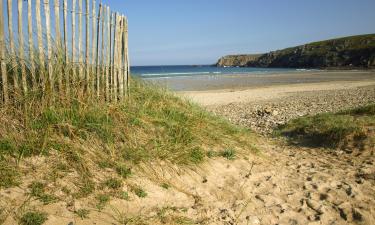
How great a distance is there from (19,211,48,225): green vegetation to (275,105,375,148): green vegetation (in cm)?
493

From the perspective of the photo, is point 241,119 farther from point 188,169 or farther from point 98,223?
point 98,223

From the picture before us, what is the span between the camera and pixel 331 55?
233 ft

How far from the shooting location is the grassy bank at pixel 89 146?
346cm

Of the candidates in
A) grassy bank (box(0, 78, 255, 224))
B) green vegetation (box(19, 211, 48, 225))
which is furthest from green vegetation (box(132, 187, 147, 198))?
A: green vegetation (box(19, 211, 48, 225))

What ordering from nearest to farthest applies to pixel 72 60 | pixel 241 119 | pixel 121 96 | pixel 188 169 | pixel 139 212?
pixel 139 212, pixel 188 169, pixel 72 60, pixel 121 96, pixel 241 119

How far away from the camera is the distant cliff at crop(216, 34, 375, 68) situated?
206ft

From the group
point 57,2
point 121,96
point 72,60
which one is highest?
point 57,2

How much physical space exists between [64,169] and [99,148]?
510 millimetres

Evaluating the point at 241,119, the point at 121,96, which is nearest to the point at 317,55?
the point at 241,119

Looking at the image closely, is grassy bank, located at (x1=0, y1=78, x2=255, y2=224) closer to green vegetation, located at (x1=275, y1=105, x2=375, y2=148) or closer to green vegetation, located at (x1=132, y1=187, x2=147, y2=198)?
green vegetation, located at (x1=132, y1=187, x2=147, y2=198)

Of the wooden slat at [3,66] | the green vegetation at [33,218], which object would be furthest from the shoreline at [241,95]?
the green vegetation at [33,218]

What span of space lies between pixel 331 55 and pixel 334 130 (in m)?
70.4

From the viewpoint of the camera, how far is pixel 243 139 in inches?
232

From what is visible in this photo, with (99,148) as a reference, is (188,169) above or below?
below
